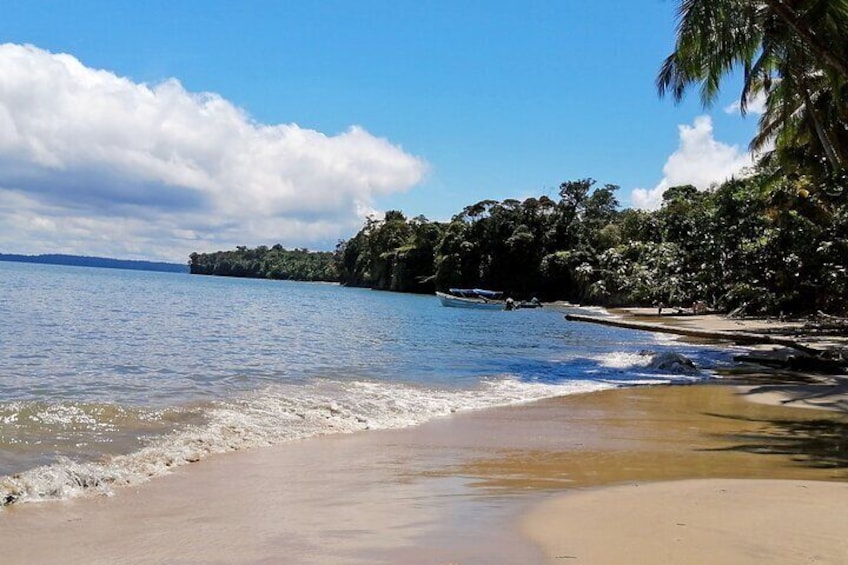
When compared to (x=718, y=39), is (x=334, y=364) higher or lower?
lower

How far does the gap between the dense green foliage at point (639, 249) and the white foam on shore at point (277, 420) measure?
24.1m

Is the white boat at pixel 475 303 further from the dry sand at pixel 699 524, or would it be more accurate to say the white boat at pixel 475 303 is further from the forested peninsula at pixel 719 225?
the dry sand at pixel 699 524

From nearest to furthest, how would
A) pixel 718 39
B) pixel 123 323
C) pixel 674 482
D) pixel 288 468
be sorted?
1. pixel 674 482
2. pixel 288 468
3. pixel 718 39
4. pixel 123 323

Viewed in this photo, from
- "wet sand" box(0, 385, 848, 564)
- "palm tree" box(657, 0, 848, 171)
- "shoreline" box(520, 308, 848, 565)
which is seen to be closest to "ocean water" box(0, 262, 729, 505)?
"wet sand" box(0, 385, 848, 564)

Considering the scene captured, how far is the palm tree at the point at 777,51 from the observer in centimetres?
1452

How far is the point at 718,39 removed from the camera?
17.5 metres

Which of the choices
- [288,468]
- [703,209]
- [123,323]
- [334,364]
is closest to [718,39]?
[334,364]

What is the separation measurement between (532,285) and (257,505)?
265 feet

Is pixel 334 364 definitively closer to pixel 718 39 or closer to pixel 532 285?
pixel 718 39

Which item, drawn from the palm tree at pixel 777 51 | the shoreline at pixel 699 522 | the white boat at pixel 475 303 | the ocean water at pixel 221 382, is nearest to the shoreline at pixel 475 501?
the shoreline at pixel 699 522

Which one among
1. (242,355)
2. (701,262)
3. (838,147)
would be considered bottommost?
(242,355)

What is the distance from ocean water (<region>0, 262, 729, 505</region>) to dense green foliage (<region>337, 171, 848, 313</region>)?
1115 centimetres

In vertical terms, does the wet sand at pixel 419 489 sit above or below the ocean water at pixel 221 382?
above

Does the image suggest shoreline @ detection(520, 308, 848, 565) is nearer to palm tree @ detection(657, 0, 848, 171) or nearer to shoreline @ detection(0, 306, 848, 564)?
shoreline @ detection(0, 306, 848, 564)
